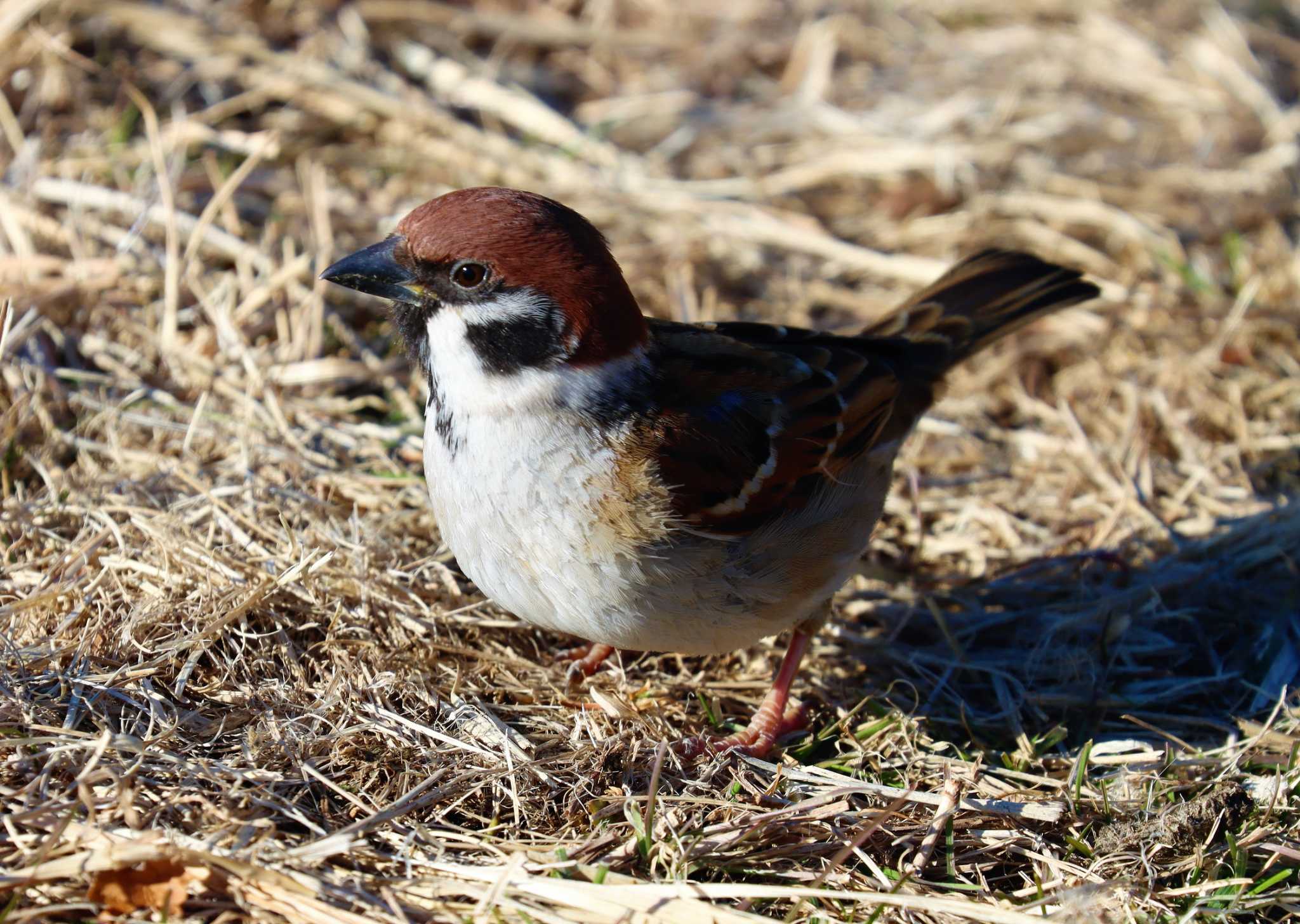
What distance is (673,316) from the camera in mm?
5863

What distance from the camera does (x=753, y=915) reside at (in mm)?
2994

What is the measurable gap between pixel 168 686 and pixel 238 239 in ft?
8.88

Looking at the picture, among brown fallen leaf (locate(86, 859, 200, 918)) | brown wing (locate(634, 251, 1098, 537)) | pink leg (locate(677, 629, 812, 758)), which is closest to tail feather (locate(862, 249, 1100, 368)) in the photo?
brown wing (locate(634, 251, 1098, 537))

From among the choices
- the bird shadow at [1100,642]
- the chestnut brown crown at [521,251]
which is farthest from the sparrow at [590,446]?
the bird shadow at [1100,642]

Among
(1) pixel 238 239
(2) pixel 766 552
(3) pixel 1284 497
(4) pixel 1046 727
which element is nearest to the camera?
(2) pixel 766 552

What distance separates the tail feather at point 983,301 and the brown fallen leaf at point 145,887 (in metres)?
3.05

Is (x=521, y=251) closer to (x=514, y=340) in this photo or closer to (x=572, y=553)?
(x=514, y=340)

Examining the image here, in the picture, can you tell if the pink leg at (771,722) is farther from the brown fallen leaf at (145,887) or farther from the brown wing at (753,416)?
the brown fallen leaf at (145,887)

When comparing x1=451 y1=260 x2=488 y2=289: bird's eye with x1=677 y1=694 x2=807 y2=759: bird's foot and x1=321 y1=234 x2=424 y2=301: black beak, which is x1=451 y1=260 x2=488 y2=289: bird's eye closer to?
x1=321 y1=234 x2=424 y2=301: black beak

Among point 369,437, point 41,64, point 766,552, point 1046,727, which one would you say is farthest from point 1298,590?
point 41,64

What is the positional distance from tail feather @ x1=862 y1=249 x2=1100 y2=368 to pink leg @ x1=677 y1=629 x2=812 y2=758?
51.7 inches

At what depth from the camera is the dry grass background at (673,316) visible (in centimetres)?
323

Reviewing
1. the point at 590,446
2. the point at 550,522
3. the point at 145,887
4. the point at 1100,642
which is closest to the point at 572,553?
the point at 550,522

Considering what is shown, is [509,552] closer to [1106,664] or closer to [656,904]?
[656,904]
